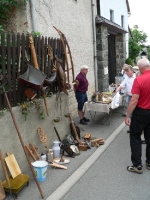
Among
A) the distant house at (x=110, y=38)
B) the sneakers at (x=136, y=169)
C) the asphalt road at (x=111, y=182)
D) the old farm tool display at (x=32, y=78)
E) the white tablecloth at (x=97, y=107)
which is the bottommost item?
the asphalt road at (x=111, y=182)

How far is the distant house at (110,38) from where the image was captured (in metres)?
10.4

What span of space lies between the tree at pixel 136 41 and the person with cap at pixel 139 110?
1620 centimetres

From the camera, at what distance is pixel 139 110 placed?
4191mm

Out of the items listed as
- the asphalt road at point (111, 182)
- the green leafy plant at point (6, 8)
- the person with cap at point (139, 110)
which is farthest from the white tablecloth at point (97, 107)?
the green leafy plant at point (6, 8)

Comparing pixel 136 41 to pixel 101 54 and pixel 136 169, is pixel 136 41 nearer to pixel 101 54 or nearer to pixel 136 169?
pixel 101 54

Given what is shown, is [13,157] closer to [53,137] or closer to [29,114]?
[29,114]

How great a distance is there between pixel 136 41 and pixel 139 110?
2194 centimetres

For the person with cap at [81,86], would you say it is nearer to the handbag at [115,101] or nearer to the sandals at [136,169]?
the handbag at [115,101]

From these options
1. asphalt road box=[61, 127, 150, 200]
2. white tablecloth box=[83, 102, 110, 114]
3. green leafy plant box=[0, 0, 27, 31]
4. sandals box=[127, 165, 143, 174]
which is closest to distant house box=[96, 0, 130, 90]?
white tablecloth box=[83, 102, 110, 114]

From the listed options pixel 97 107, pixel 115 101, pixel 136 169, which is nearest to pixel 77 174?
pixel 136 169

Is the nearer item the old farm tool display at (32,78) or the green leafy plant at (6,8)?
the old farm tool display at (32,78)

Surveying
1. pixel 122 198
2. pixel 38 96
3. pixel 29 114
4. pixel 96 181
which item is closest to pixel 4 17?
pixel 38 96

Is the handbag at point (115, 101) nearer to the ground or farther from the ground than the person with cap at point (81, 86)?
nearer to the ground

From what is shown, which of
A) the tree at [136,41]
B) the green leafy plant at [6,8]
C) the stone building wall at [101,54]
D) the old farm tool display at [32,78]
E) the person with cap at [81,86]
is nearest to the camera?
the old farm tool display at [32,78]
